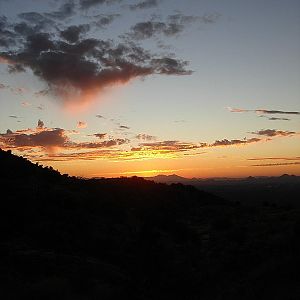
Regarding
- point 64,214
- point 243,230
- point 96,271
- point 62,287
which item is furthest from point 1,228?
point 243,230

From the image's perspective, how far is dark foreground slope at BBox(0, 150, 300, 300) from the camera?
15023 millimetres

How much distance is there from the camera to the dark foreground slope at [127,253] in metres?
15.0

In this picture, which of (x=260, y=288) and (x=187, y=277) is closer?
(x=260, y=288)

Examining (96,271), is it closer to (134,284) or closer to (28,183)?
(134,284)

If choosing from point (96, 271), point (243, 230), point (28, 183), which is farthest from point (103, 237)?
point (28, 183)

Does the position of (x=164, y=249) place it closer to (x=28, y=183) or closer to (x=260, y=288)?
(x=260, y=288)

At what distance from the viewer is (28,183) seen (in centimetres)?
3459

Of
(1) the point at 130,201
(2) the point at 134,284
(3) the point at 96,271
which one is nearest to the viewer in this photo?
(2) the point at 134,284

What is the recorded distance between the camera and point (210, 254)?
75.5 ft

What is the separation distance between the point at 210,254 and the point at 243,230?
17.2 ft

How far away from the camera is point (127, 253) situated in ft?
71.8

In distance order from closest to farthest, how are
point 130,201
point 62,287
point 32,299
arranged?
1. point 32,299
2. point 62,287
3. point 130,201

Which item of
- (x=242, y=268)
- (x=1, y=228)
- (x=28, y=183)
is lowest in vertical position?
(x=242, y=268)

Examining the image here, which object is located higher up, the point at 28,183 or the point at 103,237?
the point at 28,183
